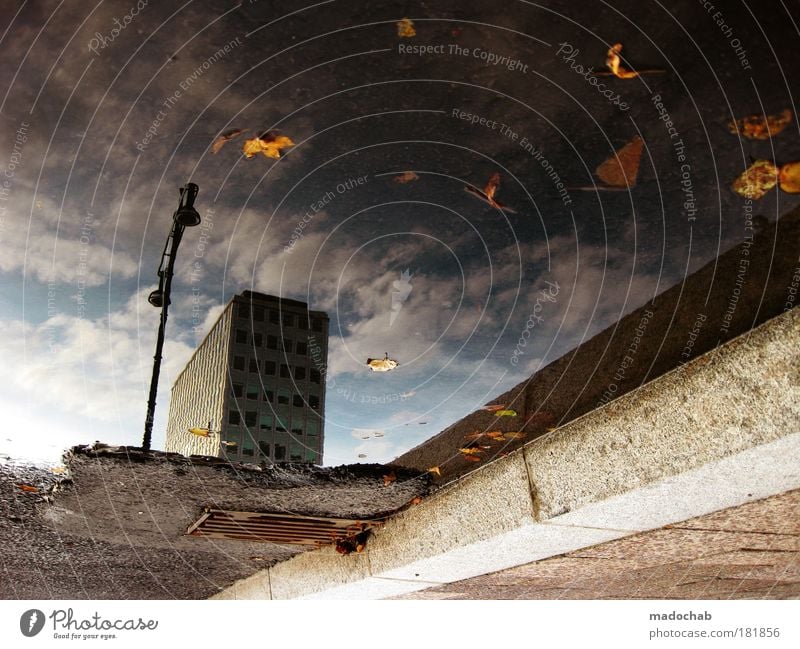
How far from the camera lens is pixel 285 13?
2.11 meters

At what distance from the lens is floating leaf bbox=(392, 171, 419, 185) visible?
2.47 metres

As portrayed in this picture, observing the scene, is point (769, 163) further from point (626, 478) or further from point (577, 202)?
point (626, 478)

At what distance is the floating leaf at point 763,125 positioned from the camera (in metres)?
1.69

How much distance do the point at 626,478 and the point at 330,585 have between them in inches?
89.9
